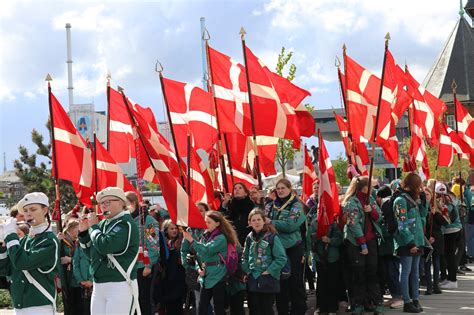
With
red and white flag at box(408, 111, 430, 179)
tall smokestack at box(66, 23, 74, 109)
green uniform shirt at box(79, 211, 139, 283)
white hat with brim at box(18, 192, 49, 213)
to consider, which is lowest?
green uniform shirt at box(79, 211, 139, 283)

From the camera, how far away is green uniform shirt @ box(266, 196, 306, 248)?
10.6 m

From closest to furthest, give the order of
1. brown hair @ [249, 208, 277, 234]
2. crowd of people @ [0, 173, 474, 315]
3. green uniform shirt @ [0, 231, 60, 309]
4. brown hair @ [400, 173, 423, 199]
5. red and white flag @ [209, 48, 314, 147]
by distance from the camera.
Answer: green uniform shirt @ [0, 231, 60, 309]
crowd of people @ [0, 173, 474, 315]
brown hair @ [249, 208, 277, 234]
brown hair @ [400, 173, 423, 199]
red and white flag @ [209, 48, 314, 147]

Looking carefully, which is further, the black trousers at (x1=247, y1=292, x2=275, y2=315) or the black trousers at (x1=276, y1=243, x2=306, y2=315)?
the black trousers at (x1=276, y1=243, x2=306, y2=315)

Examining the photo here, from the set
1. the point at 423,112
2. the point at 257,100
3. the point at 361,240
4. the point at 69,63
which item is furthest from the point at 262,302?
the point at 69,63

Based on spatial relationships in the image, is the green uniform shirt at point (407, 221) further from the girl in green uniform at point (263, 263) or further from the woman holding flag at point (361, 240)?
the girl in green uniform at point (263, 263)

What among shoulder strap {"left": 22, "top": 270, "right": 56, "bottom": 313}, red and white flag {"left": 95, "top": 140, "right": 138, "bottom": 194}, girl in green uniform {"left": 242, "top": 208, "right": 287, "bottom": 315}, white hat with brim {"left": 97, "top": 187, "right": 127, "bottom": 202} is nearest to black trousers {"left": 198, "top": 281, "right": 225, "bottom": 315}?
girl in green uniform {"left": 242, "top": 208, "right": 287, "bottom": 315}

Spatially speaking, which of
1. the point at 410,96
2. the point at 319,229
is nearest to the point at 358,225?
the point at 319,229

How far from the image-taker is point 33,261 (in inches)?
292

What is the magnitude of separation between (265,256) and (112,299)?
2.51 meters

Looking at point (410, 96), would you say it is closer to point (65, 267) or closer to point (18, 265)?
point (65, 267)

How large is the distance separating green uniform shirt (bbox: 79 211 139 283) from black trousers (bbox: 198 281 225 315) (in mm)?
2094

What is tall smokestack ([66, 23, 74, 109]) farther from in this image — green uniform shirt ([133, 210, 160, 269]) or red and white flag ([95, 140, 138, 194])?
green uniform shirt ([133, 210, 160, 269])

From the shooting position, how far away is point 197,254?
10.0 meters

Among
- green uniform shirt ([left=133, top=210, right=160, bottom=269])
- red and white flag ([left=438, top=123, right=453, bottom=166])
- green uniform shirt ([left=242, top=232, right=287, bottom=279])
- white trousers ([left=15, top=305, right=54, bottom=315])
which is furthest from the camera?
red and white flag ([left=438, top=123, right=453, bottom=166])
